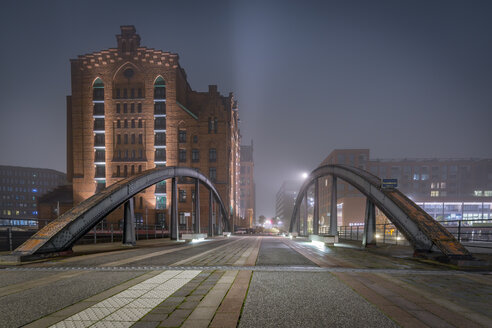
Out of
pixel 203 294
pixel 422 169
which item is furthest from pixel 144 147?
pixel 422 169

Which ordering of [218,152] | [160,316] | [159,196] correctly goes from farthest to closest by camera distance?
[218,152]
[159,196]
[160,316]

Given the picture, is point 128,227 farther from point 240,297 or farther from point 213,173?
point 213,173

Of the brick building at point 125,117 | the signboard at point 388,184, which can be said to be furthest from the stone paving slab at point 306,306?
the brick building at point 125,117

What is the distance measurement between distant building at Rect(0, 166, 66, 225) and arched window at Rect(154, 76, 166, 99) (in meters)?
113

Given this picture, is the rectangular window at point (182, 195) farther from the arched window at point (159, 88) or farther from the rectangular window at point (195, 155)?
the arched window at point (159, 88)

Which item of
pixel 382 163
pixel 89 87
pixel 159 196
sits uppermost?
pixel 89 87

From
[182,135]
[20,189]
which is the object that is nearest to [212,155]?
[182,135]

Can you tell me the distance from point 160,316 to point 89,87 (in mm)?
60161

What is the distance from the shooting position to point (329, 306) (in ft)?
13.7

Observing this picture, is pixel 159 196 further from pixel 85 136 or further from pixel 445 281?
pixel 445 281

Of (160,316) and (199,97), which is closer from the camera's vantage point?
(160,316)

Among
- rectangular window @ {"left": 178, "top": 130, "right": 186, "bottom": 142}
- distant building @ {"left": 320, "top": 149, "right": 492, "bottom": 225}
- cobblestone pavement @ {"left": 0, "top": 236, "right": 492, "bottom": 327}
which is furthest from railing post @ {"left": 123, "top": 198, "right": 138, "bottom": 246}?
distant building @ {"left": 320, "top": 149, "right": 492, "bottom": 225}

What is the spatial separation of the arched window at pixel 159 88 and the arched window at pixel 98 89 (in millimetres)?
10083

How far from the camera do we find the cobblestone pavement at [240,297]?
359 cm
